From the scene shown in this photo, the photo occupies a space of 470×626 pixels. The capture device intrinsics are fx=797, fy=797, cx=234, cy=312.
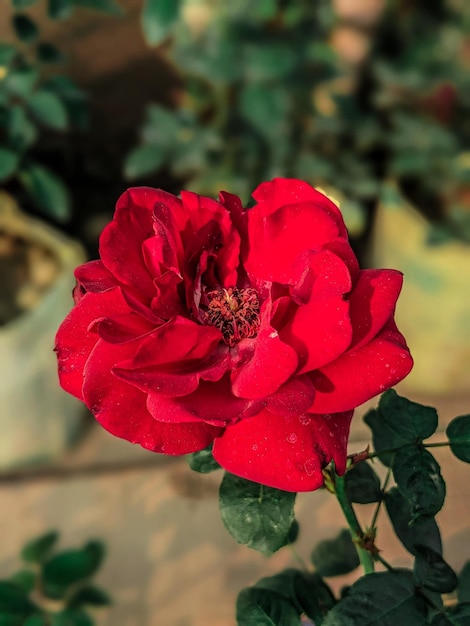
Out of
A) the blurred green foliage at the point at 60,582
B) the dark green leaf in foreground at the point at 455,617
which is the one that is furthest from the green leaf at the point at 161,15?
the dark green leaf in foreground at the point at 455,617

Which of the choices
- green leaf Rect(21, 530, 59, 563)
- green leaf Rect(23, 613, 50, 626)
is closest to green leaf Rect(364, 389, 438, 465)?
green leaf Rect(23, 613, 50, 626)

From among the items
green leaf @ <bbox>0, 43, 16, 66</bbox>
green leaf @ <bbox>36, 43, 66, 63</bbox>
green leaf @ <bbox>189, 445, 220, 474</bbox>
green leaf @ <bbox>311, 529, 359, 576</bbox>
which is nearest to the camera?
green leaf @ <bbox>189, 445, 220, 474</bbox>

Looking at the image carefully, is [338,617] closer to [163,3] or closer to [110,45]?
[163,3]

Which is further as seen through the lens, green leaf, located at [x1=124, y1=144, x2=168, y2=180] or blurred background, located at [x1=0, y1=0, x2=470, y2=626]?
green leaf, located at [x1=124, y1=144, x2=168, y2=180]

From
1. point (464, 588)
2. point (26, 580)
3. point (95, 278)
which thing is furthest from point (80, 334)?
point (26, 580)

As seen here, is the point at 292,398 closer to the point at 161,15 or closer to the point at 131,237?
the point at 131,237

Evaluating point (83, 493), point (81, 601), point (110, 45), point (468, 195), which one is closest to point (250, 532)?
point (81, 601)

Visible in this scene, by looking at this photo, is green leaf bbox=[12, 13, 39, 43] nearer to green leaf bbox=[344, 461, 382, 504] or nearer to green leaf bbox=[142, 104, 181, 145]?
green leaf bbox=[142, 104, 181, 145]
